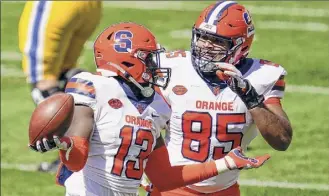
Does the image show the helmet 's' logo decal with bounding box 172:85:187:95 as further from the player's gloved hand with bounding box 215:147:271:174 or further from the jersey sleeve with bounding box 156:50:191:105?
the player's gloved hand with bounding box 215:147:271:174

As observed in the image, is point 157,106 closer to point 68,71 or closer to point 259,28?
point 68,71

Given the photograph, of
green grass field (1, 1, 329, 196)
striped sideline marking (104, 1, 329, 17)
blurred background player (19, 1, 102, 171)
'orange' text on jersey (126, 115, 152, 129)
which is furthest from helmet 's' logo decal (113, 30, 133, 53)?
striped sideline marking (104, 1, 329, 17)

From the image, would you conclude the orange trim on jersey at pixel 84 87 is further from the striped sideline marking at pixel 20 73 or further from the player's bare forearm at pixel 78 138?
the striped sideline marking at pixel 20 73

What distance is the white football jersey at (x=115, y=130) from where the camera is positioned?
4.06 metres

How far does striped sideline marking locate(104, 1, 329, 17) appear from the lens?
1100cm

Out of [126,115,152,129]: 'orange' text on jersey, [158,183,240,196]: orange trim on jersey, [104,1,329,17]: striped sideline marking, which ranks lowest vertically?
[104,1,329,17]: striped sideline marking

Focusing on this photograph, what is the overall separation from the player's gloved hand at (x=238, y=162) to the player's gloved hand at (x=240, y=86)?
0.98 feet

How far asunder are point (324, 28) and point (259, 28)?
0.76 metres

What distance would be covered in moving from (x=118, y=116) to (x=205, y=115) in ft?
2.43

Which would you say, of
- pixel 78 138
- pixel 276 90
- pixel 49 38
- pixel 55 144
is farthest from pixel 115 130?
pixel 49 38

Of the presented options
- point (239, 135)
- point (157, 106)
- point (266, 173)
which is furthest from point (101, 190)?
point (266, 173)

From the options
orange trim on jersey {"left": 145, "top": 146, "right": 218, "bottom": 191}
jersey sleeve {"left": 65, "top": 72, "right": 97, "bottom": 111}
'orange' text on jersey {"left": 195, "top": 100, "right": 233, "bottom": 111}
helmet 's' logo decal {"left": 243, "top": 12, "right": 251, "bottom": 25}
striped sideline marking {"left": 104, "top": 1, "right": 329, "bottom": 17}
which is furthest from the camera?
striped sideline marking {"left": 104, "top": 1, "right": 329, "bottom": 17}

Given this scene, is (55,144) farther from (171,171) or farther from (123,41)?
(171,171)

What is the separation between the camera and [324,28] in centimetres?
1040
